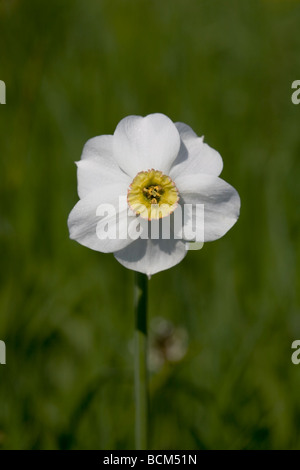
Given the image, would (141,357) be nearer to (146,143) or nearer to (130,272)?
(146,143)

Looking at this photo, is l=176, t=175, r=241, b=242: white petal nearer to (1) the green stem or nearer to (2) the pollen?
(2) the pollen

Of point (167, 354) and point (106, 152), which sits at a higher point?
point (106, 152)

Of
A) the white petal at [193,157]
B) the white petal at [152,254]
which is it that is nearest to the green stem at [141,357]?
the white petal at [152,254]

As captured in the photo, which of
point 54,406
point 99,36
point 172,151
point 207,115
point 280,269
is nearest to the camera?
point 172,151

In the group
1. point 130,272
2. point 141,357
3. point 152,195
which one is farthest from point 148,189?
point 130,272

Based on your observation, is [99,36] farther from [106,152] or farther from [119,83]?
[106,152]

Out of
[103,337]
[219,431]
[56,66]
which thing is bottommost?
[219,431]

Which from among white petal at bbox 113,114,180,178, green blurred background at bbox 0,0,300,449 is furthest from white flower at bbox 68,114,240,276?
green blurred background at bbox 0,0,300,449

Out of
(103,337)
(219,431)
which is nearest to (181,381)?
(219,431)
